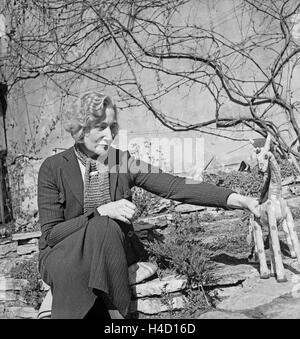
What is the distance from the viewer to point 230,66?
5.62 meters

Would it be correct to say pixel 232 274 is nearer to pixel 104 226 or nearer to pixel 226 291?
pixel 226 291

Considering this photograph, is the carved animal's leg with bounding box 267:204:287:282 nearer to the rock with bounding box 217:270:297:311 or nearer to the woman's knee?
the rock with bounding box 217:270:297:311

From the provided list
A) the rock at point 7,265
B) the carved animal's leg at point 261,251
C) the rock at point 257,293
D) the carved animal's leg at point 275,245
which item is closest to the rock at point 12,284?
the rock at point 7,265

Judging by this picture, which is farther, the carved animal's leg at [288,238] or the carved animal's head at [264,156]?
the carved animal's leg at [288,238]

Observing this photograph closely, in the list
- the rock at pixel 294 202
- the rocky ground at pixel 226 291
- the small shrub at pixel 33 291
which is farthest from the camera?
the rock at pixel 294 202

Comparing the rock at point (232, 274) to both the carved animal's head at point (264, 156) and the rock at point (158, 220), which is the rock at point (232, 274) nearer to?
the carved animal's head at point (264, 156)

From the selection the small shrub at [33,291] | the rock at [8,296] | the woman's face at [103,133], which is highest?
the woman's face at [103,133]

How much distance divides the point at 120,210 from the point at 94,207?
0.23 meters

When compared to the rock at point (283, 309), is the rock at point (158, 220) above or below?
above

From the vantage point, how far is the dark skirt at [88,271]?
8.29ft

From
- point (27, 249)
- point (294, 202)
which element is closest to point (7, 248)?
point (27, 249)

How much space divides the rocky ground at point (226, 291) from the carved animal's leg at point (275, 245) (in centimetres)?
6

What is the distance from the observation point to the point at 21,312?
11.6 ft
